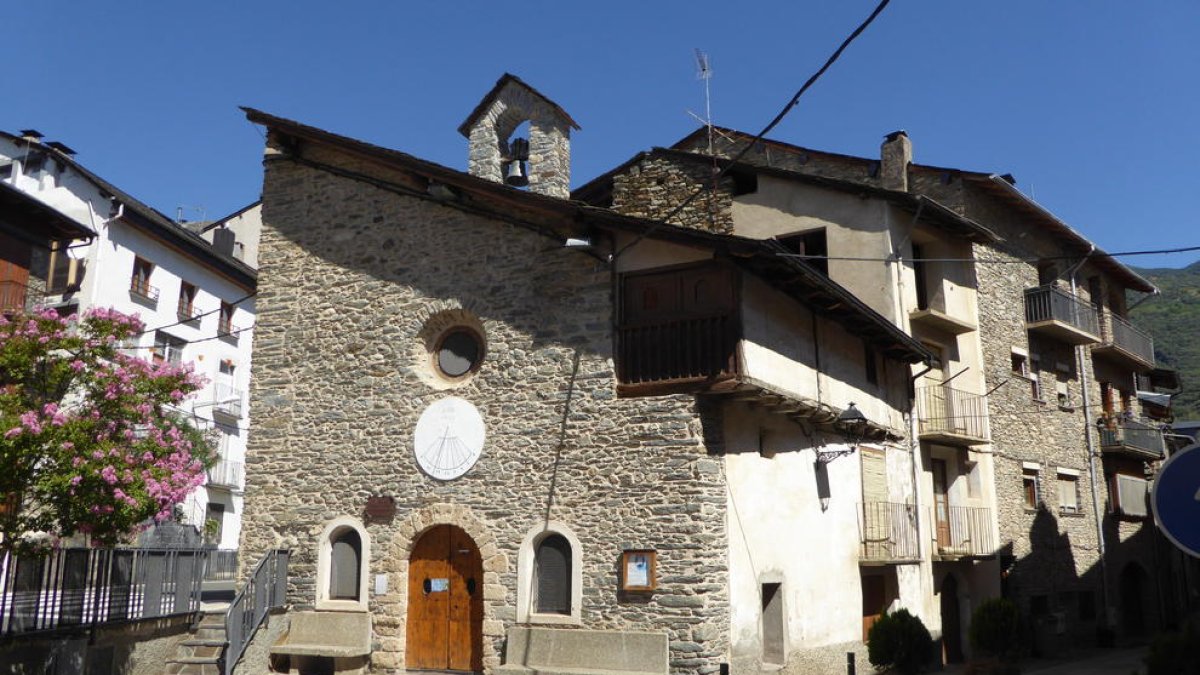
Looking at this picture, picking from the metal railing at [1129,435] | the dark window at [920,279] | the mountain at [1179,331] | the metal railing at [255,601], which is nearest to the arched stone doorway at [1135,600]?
the metal railing at [1129,435]

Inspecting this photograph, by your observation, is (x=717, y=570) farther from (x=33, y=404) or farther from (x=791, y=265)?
(x=33, y=404)

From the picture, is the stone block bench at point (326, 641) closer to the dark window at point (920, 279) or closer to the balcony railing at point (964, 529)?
the balcony railing at point (964, 529)

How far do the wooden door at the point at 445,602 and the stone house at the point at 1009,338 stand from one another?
7.32 m

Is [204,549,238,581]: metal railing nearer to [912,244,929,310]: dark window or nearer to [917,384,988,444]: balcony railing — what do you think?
[917,384,988,444]: balcony railing

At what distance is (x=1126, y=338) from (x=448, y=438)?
2284cm

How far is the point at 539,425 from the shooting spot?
47.5 feet

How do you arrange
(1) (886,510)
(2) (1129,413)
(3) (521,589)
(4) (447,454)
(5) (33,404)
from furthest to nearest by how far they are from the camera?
(2) (1129,413) < (1) (886,510) < (4) (447,454) < (3) (521,589) < (5) (33,404)

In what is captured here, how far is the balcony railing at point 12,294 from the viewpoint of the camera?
72.3ft

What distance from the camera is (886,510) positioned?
18.4m

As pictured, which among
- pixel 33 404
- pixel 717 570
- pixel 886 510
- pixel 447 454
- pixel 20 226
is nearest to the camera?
pixel 33 404

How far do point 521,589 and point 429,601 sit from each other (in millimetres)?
1802

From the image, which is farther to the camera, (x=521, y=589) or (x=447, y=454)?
(x=447, y=454)

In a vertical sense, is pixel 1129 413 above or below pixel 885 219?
below

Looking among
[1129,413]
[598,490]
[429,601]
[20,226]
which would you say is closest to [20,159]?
[20,226]
